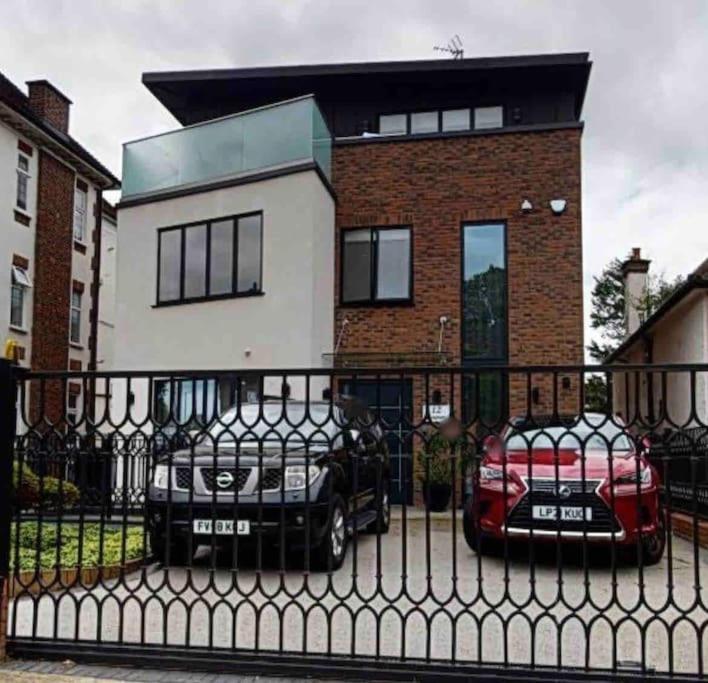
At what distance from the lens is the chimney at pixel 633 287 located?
79.9 ft

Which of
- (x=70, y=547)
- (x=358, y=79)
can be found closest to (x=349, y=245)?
(x=358, y=79)

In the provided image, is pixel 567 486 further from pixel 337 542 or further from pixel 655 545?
pixel 337 542

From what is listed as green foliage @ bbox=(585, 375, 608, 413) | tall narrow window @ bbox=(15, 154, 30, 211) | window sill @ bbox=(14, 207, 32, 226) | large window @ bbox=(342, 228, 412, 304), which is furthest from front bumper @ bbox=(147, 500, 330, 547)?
tall narrow window @ bbox=(15, 154, 30, 211)

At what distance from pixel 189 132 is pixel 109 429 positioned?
1126 cm

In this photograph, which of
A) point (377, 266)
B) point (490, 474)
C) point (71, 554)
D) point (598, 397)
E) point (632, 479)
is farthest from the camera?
point (377, 266)

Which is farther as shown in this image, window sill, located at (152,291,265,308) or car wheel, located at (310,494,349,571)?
window sill, located at (152,291,265,308)

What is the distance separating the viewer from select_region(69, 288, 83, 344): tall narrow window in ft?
75.4

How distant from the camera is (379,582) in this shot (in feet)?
14.2

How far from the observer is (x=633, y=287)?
25094 millimetres

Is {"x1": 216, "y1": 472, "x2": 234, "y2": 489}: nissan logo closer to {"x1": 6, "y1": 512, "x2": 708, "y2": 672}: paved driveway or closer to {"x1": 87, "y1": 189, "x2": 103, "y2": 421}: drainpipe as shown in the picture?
{"x1": 6, "y1": 512, "x2": 708, "y2": 672}: paved driveway

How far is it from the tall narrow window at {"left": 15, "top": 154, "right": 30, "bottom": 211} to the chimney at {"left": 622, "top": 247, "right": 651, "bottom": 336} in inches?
682

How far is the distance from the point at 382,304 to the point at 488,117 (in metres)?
4.73

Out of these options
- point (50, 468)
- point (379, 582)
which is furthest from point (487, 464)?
point (50, 468)

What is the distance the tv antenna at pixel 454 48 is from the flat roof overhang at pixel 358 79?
2.30m
